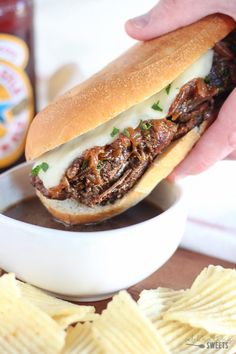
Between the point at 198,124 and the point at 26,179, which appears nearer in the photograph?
the point at 198,124

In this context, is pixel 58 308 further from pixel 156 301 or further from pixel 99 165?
pixel 99 165

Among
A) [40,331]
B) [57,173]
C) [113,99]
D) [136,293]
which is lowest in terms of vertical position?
[136,293]

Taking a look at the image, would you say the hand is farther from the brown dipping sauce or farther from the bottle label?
the bottle label

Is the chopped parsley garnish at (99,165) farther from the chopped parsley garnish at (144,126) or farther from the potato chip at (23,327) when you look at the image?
the potato chip at (23,327)

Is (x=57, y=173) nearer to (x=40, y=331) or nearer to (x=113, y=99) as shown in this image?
(x=113, y=99)

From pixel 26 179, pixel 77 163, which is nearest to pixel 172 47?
pixel 77 163

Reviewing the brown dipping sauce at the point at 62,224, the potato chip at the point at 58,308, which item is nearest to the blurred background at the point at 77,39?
the brown dipping sauce at the point at 62,224
